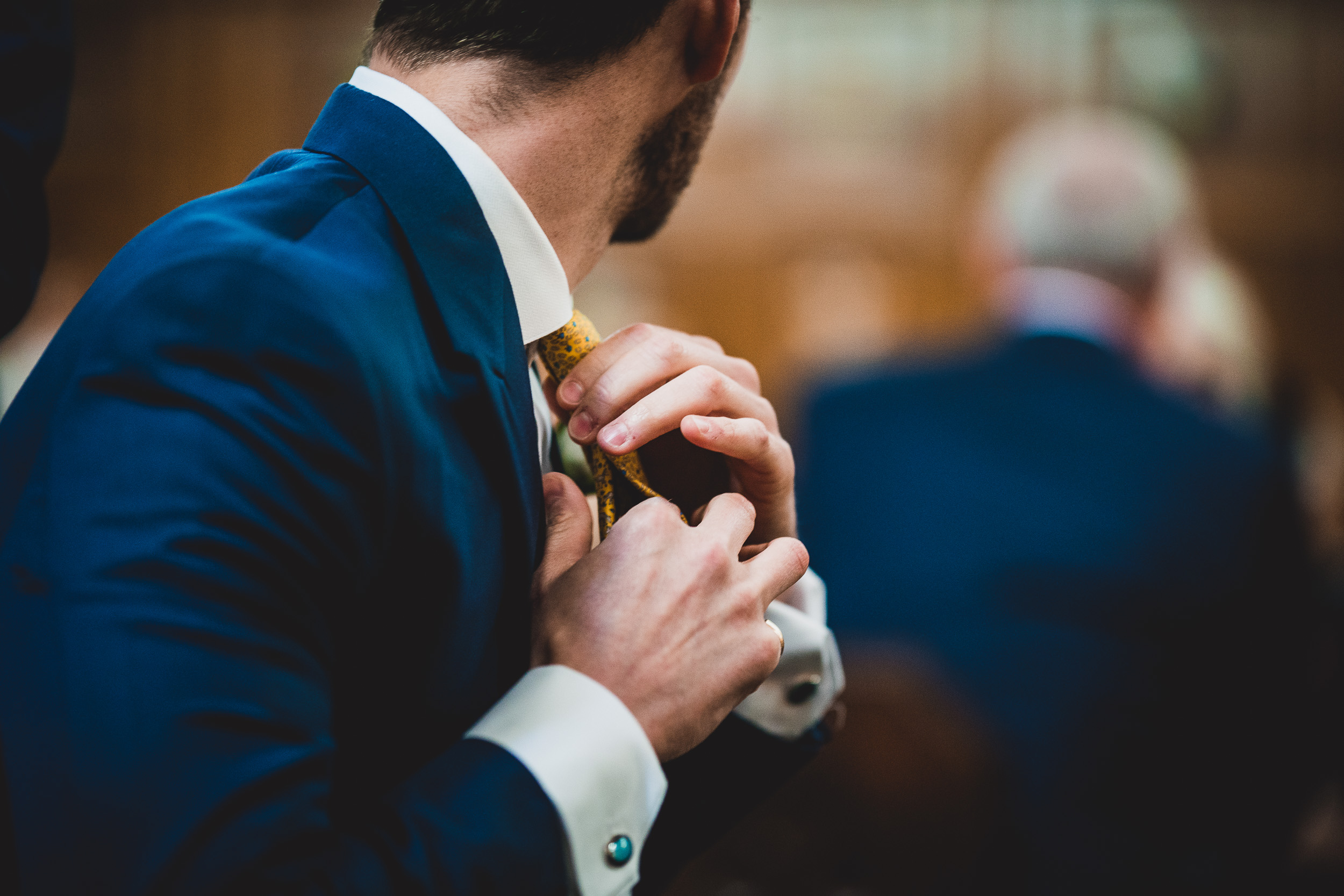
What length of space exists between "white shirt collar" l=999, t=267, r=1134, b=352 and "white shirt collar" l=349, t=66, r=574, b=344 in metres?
1.54

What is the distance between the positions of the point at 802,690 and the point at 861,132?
8291 mm

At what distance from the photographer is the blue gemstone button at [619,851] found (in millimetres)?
788

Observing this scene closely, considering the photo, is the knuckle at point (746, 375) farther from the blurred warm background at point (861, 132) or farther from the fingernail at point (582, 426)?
the blurred warm background at point (861, 132)

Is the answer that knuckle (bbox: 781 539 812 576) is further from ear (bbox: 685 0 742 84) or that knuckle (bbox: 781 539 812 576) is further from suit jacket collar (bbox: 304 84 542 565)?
ear (bbox: 685 0 742 84)

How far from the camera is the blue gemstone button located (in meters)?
0.79

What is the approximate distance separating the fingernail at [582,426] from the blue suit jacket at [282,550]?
7cm

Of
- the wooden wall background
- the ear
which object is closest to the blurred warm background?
the wooden wall background

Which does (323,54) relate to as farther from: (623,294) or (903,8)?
(903,8)

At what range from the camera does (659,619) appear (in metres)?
0.83

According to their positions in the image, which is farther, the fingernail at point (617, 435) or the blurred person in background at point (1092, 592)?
the blurred person in background at point (1092, 592)

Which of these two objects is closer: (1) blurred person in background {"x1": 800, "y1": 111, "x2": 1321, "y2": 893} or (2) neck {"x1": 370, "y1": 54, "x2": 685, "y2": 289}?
(2) neck {"x1": 370, "y1": 54, "x2": 685, "y2": 289}

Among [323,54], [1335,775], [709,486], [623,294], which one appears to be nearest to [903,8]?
[623,294]

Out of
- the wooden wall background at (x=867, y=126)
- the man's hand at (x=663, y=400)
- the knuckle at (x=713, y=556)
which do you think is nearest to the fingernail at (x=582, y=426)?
the man's hand at (x=663, y=400)

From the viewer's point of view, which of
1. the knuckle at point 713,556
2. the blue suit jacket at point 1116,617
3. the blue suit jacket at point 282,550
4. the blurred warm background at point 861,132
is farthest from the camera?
the blurred warm background at point 861,132
